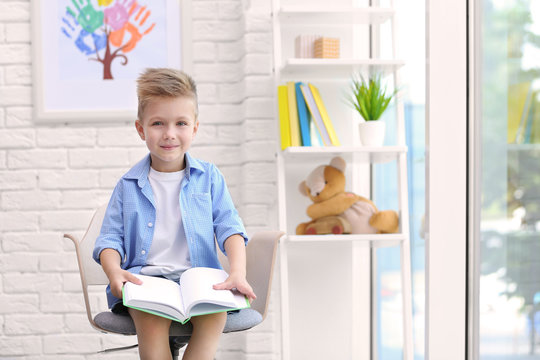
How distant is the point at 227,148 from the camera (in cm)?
271

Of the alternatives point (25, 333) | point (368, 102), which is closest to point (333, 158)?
point (368, 102)

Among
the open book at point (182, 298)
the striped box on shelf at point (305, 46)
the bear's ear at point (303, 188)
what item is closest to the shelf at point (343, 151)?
the bear's ear at point (303, 188)

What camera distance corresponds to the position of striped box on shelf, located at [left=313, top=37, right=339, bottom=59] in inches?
96.0

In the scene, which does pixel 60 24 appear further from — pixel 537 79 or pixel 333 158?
pixel 537 79

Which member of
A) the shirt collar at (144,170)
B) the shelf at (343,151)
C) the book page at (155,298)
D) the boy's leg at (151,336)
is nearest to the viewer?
the book page at (155,298)

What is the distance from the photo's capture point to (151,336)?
156cm

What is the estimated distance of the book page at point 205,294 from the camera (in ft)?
4.83

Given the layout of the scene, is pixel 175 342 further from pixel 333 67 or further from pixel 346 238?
pixel 333 67

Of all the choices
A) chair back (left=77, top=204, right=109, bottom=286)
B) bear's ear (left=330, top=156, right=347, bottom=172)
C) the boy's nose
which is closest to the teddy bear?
bear's ear (left=330, top=156, right=347, bottom=172)

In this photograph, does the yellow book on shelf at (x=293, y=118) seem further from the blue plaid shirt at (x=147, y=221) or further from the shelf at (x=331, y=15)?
the blue plaid shirt at (x=147, y=221)

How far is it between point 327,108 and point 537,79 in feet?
3.58

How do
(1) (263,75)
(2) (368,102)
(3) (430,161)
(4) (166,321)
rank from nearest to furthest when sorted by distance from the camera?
(4) (166,321)
(3) (430,161)
(2) (368,102)
(1) (263,75)

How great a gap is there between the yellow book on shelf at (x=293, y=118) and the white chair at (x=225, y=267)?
0.56 m

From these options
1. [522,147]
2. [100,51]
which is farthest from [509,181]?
[100,51]
